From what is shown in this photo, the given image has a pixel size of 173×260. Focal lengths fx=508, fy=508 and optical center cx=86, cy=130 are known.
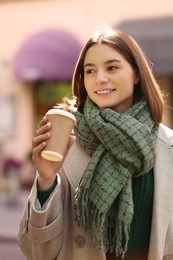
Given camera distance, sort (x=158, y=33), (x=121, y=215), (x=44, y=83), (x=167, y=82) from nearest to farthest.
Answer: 1. (x=121, y=215)
2. (x=158, y=33)
3. (x=167, y=82)
4. (x=44, y=83)

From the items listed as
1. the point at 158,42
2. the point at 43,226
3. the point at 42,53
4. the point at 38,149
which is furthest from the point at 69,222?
the point at 42,53

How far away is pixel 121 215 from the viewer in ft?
5.77

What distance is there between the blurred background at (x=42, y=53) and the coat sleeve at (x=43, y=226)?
712 cm

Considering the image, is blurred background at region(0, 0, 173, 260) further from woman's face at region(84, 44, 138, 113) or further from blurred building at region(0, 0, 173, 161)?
woman's face at region(84, 44, 138, 113)

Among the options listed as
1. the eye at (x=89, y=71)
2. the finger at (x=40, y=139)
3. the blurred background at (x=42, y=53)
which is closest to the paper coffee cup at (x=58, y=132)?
the finger at (x=40, y=139)

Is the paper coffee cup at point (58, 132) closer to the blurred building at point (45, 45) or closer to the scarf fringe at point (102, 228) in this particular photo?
the scarf fringe at point (102, 228)

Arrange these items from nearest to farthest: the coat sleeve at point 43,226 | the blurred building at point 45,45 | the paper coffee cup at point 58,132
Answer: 1. the paper coffee cup at point 58,132
2. the coat sleeve at point 43,226
3. the blurred building at point 45,45

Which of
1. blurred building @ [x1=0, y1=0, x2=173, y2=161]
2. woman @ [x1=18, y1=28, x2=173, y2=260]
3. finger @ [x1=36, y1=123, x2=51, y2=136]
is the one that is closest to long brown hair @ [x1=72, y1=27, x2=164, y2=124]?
woman @ [x1=18, y1=28, x2=173, y2=260]

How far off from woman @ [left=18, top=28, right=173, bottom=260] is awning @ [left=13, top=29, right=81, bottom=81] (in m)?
8.40

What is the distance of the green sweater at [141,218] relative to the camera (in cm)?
185

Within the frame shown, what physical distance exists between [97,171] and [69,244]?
0.30 m

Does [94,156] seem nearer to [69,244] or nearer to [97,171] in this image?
[97,171]

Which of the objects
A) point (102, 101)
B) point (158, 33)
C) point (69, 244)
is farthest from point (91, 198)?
point (158, 33)

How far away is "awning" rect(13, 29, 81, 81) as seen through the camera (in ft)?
33.7
